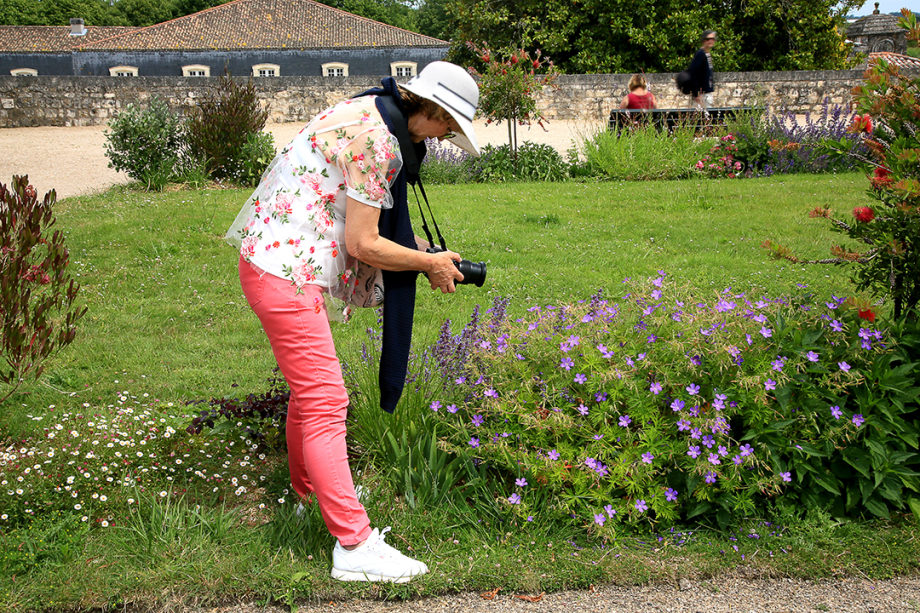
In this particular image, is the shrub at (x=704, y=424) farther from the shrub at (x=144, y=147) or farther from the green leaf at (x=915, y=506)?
the shrub at (x=144, y=147)

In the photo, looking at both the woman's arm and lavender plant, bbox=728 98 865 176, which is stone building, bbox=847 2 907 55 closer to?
lavender plant, bbox=728 98 865 176

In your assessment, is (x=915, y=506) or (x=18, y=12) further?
(x=18, y=12)

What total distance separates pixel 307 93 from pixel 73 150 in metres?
5.27

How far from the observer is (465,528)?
107 inches

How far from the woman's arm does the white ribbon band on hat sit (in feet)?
1.37

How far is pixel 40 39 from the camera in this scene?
4284cm

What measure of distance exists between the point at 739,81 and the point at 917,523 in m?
17.0

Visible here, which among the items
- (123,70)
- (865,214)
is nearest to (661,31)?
(865,214)

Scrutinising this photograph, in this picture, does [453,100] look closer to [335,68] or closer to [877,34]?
[877,34]

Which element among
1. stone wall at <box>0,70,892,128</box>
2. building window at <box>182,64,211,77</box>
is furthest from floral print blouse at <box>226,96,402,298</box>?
building window at <box>182,64,211,77</box>

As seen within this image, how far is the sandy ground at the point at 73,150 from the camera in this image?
10617 mm

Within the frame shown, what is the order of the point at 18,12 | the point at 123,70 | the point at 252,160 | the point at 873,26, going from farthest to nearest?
the point at 18,12 → the point at 123,70 → the point at 873,26 → the point at 252,160

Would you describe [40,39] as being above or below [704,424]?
above

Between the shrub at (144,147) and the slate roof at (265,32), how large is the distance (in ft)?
101
